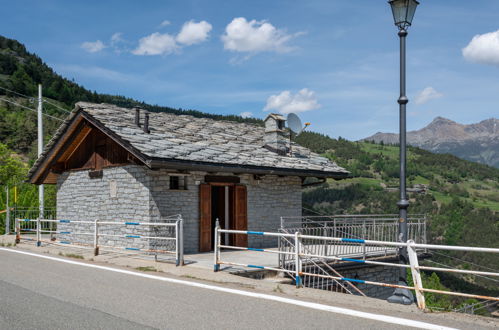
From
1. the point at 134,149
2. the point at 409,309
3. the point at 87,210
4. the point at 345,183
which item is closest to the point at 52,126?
the point at 345,183

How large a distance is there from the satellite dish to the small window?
245 inches

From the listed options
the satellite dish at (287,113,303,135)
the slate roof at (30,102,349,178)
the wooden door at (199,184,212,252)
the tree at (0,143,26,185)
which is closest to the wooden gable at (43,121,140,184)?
the slate roof at (30,102,349,178)

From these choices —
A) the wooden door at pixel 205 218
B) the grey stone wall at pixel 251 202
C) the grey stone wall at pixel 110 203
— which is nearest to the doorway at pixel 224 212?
the wooden door at pixel 205 218

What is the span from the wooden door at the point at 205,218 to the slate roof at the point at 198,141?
1.18 metres

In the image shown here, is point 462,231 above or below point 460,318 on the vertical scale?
below

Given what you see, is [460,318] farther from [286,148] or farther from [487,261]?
[487,261]

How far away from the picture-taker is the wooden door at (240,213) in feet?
53.7

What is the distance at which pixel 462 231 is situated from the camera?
46.8 metres

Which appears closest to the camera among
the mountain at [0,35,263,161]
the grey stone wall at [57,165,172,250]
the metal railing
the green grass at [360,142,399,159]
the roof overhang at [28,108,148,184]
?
the grey stone wall at [57,165,172,250]

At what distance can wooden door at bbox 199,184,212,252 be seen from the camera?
15.3 m

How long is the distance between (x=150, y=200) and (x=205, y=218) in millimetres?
2014

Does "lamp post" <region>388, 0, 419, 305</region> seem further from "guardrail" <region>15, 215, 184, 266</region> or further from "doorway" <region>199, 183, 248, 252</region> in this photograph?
"doorway" <region>199, 183, 248, 252</region>

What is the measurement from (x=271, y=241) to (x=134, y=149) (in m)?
6.42

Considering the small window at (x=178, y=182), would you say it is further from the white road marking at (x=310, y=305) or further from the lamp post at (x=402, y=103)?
the lamp post at (x=402, y=103)
